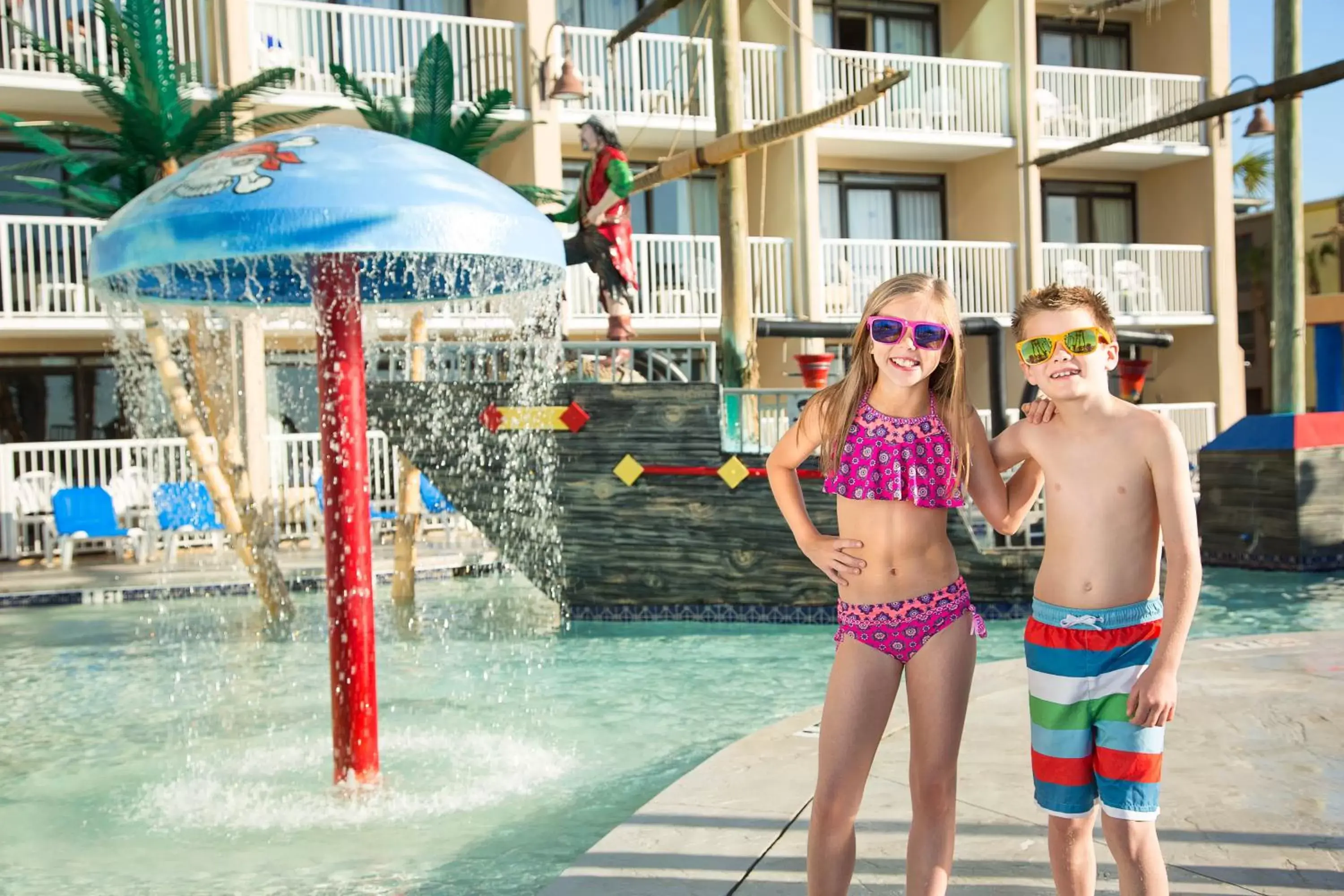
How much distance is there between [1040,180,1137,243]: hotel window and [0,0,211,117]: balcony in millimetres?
14044

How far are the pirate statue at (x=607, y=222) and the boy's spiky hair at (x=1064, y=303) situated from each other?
598 centimetres

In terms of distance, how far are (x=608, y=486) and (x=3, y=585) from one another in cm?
652

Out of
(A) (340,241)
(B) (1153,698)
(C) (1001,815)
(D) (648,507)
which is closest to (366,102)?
(D) (648,507)

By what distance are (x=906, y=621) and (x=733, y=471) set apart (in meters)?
6.53

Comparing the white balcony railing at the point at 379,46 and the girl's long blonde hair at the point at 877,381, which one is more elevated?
the white balcony railing at the point at 379,46

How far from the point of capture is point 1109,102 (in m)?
21.4

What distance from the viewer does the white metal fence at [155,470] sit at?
1434 centimetres

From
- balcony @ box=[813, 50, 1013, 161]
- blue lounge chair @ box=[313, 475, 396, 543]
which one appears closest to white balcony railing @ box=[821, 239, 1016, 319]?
balcony @ box=[813, 50, 1013, 161]

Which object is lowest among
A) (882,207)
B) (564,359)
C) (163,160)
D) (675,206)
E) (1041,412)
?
(1041,412)

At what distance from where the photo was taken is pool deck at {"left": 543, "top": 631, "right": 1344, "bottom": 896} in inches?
133

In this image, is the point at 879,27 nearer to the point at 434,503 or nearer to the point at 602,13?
the point at 602,13

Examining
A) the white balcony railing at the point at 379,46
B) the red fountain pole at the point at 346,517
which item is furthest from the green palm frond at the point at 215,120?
the red fountain pole at the point at 346,517

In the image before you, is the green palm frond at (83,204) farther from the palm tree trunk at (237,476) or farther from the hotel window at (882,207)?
the hotel window at (882,207)

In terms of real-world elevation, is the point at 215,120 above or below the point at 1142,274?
above
